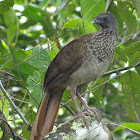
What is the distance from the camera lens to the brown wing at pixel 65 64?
10.5ft

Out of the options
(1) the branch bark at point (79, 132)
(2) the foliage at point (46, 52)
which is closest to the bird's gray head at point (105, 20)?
(2) the foliage at point (46, 52)

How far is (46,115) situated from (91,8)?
45.9 inches

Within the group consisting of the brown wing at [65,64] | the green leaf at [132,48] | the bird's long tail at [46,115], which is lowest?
the bird's long tail at [46,115]

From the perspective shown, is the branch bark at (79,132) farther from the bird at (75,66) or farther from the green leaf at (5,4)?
the green leaf at (5,4)

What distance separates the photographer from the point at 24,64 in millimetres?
3145

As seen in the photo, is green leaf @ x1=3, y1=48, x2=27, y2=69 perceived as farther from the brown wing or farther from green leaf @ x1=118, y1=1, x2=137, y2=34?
green leaf @ x1=118, y1=1, x2=137, y2=34

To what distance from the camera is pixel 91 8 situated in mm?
3484

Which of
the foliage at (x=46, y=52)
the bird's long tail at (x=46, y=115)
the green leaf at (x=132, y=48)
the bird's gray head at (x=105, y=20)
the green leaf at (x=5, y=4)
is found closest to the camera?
the green leaf at (x=5, y=4)

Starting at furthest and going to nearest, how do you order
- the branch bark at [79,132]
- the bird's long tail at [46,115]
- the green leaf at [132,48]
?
the green leaf at [132,48], the bird's long tail at [46,115], the branch bark at [79,132]

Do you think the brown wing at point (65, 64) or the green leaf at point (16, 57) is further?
the brown wing at point (65, 64)

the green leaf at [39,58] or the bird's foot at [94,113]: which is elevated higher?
the green leaf at [39,58]

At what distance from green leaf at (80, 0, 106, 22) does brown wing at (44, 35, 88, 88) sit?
39 centimetres

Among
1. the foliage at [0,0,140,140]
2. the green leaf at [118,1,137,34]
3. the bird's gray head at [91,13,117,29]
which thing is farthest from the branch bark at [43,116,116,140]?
the green leaf at [118,1,137,34]

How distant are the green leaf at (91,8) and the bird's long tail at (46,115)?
0.82 m
